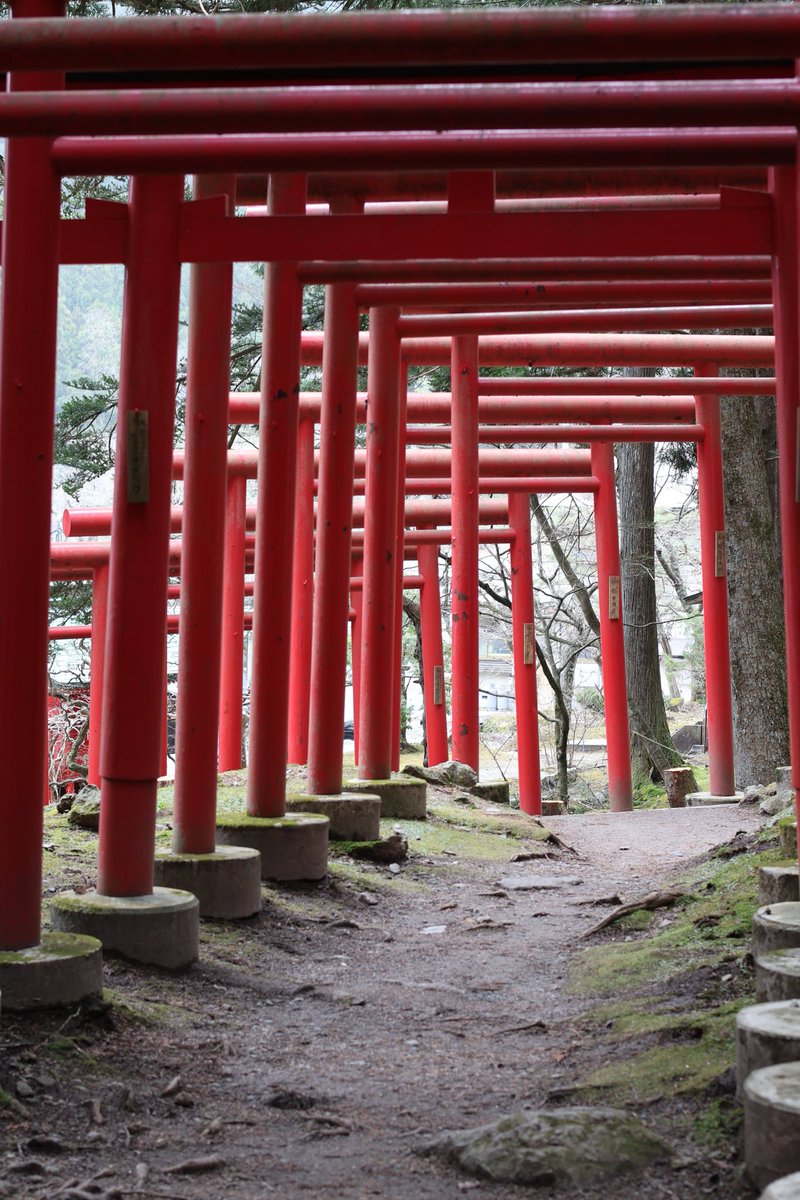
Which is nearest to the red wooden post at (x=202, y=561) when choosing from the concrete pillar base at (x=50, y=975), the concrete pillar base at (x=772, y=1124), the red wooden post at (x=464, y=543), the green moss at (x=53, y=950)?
the green moss at (x=53, y=950)

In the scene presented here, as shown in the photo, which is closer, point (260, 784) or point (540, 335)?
point (260, 784)

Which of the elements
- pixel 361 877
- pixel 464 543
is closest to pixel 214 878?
pixel 361 877

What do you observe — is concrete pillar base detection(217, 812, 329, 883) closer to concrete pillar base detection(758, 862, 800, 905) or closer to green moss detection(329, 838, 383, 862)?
green moss detection(329, 838, 383, 862)

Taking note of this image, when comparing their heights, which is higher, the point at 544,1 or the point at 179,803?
the point at 544,1

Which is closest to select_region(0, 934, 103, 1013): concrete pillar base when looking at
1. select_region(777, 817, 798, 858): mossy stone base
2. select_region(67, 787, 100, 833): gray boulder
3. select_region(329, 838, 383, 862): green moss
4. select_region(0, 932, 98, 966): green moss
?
select_region(0, 932, 98, 966): green moss

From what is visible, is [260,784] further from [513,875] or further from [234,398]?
[234,398]

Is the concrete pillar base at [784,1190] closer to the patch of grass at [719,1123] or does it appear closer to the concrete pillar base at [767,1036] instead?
the concrete pillar base at [767,1036]

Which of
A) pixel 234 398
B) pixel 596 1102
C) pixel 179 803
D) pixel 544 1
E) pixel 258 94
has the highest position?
pixel 544 1

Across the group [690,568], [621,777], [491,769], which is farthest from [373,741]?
[690,568]

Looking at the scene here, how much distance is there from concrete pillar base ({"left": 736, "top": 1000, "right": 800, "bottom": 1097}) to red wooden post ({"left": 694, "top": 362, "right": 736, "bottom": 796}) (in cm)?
1081

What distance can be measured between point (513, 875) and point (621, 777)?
6265 millimetres

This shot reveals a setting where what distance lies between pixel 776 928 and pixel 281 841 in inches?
163

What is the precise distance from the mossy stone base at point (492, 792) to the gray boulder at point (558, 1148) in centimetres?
991

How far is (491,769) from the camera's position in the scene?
1542 inches
